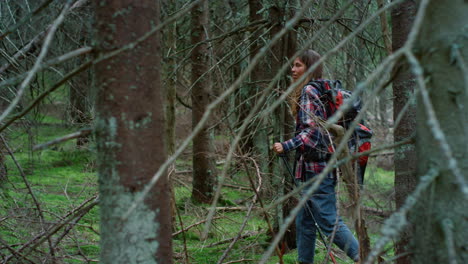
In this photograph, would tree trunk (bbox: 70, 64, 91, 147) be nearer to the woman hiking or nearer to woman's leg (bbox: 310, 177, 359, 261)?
the woman hiking

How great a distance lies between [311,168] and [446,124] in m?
2.33

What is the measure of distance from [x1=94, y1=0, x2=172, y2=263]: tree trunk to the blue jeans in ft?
6.55

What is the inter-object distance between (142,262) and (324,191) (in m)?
2.31

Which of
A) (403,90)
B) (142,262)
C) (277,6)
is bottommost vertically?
(142,262)

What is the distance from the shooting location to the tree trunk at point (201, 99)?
6.15 meters

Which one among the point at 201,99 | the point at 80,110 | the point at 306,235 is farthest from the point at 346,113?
the point at 201,99

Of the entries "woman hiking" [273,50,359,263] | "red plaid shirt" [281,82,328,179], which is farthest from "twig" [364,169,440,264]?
"red plaid shirt" [281,82,328,179]

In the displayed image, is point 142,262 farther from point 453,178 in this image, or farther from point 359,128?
point 359,128

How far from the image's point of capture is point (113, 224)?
1.63 m

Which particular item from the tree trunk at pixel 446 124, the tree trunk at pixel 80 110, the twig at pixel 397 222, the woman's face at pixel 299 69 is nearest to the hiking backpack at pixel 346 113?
the woman's face at pixel 299 69

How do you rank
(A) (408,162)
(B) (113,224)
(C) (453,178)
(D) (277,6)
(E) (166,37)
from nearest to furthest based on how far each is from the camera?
(C) (453,178)
(B) (113,224)
(A) (408,162)
(D) (277,6)
(E) (166,37)

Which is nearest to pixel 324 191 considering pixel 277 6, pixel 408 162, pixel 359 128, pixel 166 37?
pixel 359 128

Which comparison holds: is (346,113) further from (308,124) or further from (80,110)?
(80,110)

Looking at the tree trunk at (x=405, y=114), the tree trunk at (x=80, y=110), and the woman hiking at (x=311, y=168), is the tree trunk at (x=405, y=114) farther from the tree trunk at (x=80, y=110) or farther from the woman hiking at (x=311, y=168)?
the tree trunk at (x=80, y=110)
